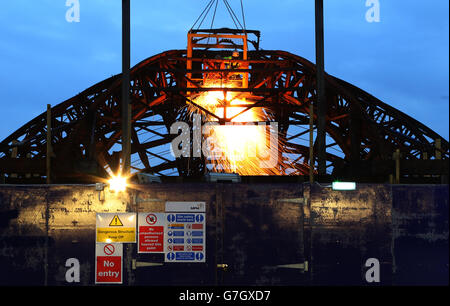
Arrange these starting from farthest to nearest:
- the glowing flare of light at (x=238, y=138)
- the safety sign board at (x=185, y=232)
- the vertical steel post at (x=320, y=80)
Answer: the glowing flare of light at (x=238, y=138)
the vertical steel post at (x=320, y=80)
the safety sign board at (x=185, y=232)

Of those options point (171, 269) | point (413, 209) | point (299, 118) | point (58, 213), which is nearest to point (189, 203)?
point (171, 269)

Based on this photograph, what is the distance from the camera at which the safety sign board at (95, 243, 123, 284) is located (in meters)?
11.8

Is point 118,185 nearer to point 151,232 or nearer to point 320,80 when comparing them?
point 151,232

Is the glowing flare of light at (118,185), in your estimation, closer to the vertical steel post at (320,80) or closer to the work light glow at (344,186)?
the work light glow at (344,186)

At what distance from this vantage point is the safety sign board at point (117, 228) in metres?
11.9

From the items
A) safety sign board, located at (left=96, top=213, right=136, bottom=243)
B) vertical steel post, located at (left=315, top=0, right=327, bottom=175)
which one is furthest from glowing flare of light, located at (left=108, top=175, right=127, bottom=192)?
vertical steel post, located at (left=315, top=0, right=327, bottom=175)

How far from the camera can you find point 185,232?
11.9 meters

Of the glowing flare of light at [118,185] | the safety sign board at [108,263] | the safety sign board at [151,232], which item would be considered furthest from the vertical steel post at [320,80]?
the safety sign board at [108,263]

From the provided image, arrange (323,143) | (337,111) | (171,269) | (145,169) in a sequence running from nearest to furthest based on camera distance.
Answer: (171,269)
(323,143)
(337,111)
(145,169)

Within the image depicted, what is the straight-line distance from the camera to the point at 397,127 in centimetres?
3284

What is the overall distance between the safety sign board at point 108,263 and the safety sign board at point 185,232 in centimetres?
98

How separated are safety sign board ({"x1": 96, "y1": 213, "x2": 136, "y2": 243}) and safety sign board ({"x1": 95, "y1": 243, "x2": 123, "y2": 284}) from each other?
0.47ft
